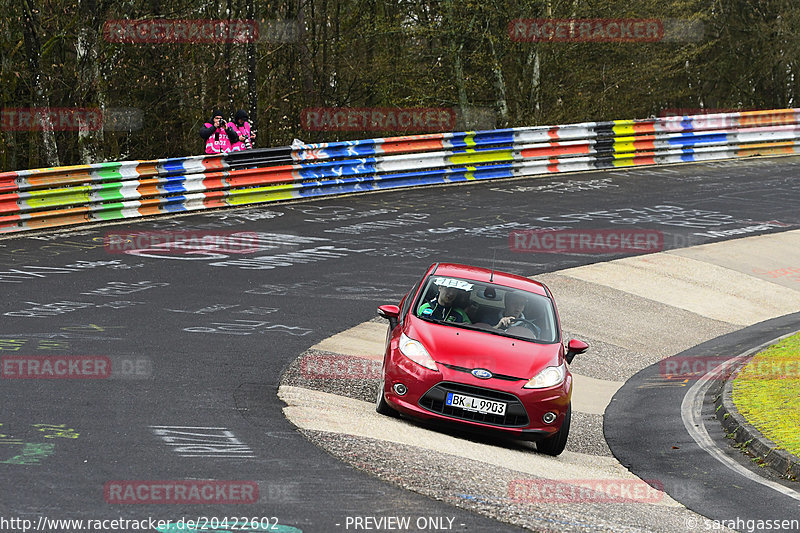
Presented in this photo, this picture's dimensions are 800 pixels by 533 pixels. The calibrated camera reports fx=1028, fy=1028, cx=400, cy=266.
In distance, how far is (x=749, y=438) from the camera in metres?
10.4

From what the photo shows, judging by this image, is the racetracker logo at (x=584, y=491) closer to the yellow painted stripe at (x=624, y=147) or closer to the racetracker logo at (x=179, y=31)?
the racetracker logo at (x=179, y=31)

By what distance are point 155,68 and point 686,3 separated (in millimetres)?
15824

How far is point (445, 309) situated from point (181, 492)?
408 cm

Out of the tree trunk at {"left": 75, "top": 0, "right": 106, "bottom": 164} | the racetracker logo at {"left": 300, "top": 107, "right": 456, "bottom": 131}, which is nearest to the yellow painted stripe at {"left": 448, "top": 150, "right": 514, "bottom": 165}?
the racetracker logo at {"left": 300, "top": 107, "right": 456, "bottom": 131}

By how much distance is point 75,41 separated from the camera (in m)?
23.6

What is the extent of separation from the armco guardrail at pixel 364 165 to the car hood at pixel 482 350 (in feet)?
35.7

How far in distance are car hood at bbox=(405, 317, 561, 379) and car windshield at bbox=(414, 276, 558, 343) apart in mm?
166

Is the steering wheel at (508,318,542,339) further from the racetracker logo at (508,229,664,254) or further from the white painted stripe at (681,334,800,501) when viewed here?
the racetracker logo at (508,229,664,254)

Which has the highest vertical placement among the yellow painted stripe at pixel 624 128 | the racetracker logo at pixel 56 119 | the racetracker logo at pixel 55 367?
the racetracker logo at pixel 56 119

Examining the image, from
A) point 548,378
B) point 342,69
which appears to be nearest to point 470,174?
point 342,69

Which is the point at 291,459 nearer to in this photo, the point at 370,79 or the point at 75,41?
the point at 75,41

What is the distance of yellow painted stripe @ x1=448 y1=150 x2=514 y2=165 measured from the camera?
81.2ft

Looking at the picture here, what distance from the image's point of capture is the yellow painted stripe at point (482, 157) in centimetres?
2475

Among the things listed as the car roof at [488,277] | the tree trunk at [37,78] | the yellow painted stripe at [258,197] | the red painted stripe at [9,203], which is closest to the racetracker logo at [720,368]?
the car roof at [488,277]
